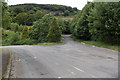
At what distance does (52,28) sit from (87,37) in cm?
993

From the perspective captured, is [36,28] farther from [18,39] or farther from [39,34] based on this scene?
[18,39]

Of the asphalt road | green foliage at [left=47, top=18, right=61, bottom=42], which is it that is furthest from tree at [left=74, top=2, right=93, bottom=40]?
the asphalt road

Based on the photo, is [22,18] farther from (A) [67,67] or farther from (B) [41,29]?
(A) [67,67]

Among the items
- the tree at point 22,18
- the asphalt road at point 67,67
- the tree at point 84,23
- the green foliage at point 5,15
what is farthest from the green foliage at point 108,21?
the tree at point 22,18

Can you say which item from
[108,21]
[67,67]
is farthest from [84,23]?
[67,67]

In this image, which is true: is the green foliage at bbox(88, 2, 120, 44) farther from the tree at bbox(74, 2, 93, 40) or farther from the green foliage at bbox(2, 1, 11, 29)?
the tree at bbox(74, 2, 93, 40)

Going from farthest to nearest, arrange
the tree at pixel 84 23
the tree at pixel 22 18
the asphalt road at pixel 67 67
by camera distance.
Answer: the tree at pixel 22 18 → the tree at pixel 84 23 → the asphalt road at pixel 67 67

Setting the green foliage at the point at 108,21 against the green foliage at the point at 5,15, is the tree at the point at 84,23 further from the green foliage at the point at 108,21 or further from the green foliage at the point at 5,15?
the green foliage at the point at 5,15

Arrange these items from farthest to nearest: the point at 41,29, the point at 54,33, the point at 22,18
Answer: the point at 22,18, the point at 41,29, the point at 54,33

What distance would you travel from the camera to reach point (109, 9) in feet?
85.6

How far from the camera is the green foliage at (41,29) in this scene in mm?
59406

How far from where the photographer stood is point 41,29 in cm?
6112

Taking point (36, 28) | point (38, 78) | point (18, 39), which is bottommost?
point (18, 39)

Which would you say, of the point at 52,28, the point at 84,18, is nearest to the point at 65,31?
the point at 52,28
